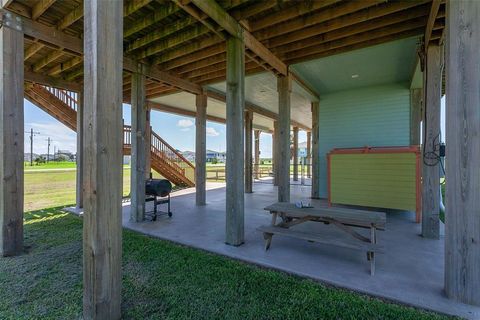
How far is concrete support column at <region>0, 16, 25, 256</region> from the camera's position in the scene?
3.11 m

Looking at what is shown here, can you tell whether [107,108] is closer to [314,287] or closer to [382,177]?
[314,287]

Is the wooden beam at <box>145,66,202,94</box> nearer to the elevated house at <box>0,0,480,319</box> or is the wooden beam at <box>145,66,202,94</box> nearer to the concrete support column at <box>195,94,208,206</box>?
the elevated house at <box>0,0,480,319</box>

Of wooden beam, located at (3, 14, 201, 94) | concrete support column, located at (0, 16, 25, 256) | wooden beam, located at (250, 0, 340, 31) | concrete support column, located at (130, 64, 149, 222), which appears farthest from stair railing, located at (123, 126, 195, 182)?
wooden beam, located at (250, 0, 340, 31)

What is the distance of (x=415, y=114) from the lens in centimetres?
611

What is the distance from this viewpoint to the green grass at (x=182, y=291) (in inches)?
77.6

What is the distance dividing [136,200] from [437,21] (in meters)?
5.85

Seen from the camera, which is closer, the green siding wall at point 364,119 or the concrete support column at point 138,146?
the concrete support column at point 138,146

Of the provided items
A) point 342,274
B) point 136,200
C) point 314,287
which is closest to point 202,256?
point 314,287

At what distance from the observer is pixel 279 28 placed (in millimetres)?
3850

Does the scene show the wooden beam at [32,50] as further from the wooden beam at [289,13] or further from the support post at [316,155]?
the support post at [316,155]

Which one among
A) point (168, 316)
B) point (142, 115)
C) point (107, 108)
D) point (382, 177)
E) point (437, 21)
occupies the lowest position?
point (168, 316)

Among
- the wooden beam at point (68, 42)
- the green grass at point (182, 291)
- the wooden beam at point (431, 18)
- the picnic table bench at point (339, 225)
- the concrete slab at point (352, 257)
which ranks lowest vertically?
the green grass at point (182, 291)

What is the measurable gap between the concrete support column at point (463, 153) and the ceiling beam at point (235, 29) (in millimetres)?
2474

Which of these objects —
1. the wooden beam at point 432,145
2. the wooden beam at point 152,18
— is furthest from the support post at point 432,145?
the wooden beam at point 152,18
